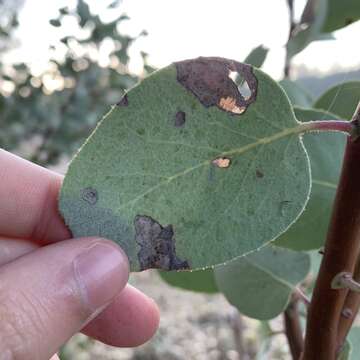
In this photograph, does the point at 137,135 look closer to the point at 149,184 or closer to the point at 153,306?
the point at 149,184

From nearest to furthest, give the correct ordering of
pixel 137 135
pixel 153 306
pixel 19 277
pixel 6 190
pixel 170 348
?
pixel 137 135 < pixel 19 277 < pixel 6 190 < pixel 153 306 < pixel 170 348

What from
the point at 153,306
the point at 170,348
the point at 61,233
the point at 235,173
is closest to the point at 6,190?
the point at 61,233

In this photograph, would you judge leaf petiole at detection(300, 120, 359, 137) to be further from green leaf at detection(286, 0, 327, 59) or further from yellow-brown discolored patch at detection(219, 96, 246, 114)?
green leaf at detection(286, 0, 327, 59)

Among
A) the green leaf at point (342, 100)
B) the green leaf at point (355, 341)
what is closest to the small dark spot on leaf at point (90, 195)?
the green leaf at point (342, 100)

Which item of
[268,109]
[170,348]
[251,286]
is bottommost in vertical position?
[170,348]

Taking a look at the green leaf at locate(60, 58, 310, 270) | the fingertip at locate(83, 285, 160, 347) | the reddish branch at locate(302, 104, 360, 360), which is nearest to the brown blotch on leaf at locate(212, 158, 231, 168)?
the green leaf at locate(60, 58, 310, 270)

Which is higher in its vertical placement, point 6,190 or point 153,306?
point 6,190

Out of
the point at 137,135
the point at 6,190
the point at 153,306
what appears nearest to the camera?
the point at 137,135
